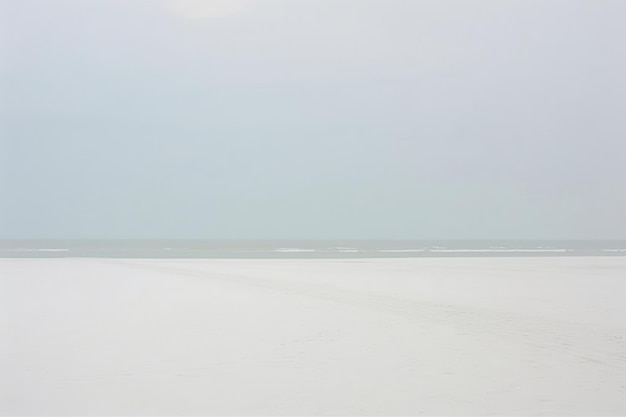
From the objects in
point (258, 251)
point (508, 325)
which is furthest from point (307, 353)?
point (258, 251)

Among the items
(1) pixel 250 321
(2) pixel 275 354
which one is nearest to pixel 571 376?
(2) pixel 275 354

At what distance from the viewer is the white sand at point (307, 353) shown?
3.25m

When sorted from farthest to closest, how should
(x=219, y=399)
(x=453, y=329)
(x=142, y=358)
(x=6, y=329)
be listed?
(x=453, y=329) < (x=6, y=329) < (x=142, y=358) < (x=219, y=399)

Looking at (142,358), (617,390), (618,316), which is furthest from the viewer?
(618,316)

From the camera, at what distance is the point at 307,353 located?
4.39 meters

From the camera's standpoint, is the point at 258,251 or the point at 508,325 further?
the point at 258,251

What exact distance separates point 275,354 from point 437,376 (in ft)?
3.76

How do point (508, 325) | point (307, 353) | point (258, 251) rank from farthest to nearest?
point (258, 251), point (508, 325), point (307, 353)

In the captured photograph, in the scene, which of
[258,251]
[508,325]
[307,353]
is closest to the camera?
[307,353]

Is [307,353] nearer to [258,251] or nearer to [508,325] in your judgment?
[508,325]

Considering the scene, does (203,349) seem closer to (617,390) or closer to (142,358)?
(142,358)

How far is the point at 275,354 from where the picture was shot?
4344mm

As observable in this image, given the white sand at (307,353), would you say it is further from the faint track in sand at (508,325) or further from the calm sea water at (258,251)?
the calm sea water at (258,251)

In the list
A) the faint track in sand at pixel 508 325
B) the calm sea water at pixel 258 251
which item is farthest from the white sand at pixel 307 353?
the calm sea water at pixel 258 251
